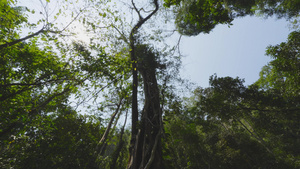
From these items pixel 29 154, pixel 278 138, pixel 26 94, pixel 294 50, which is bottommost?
pixel 29 154

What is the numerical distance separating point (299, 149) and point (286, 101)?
14.5 m

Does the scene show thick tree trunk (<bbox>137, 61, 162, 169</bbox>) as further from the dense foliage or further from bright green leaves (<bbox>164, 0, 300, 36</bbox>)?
bright green leaves (<bbox>164, 0, 300, 36</bbox>)

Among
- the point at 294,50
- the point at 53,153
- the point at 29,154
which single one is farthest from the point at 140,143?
the point at 294,50

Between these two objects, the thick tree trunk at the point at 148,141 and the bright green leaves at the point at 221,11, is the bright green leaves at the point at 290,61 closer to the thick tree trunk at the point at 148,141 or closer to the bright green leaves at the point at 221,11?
the bright green leaves at the point at 221,11

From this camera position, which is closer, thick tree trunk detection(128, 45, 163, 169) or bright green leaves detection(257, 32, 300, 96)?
thick tree trunk detection(128, 45, 163, 169)

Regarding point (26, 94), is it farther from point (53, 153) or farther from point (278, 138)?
point (278, 138)

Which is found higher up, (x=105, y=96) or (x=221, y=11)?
(x=221, y=11)

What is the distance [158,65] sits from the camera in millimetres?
5242

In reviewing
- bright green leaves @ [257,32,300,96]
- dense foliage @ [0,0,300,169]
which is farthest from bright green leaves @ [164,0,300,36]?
bright green leaves @ [257,32,300,96]

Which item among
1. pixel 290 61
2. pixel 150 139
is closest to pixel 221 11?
pixel 290 61

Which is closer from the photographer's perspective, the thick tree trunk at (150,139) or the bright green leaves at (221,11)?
the thick tree trunk at (150,139)

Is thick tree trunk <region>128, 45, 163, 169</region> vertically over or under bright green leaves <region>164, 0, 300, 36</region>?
under

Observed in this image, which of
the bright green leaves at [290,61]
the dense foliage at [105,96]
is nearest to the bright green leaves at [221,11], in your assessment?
the dense foliage at [105,96]

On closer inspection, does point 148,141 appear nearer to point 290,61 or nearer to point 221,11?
point 221,11
